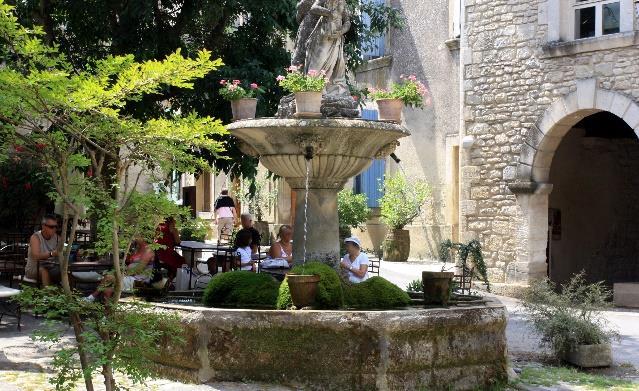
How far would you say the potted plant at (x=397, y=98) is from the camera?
8578mm

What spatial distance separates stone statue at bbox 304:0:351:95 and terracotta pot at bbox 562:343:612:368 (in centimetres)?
315

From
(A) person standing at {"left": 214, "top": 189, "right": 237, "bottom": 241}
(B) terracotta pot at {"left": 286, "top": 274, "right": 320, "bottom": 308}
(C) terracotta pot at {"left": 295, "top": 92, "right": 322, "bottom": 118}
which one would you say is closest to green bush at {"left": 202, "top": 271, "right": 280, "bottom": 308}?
(B) terracotta pot at {"left": 286, "top": 274, "right": 320, "bottom": 308}

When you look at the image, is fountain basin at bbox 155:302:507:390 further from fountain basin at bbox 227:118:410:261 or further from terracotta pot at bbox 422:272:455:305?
fountain basin at bbox 227:118:410:261


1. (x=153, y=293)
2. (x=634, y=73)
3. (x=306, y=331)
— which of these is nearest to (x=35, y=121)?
(x=306, y=331)

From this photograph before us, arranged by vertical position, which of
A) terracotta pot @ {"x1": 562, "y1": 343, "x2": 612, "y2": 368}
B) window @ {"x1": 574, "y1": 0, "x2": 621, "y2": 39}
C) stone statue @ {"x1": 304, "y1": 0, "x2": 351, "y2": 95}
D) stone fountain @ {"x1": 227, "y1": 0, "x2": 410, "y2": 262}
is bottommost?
terracotta pot @ {"x1": 562, "y1": 343, "x2": 612, "y2": 368}

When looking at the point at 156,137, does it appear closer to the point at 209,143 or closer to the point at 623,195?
the point at 209,143

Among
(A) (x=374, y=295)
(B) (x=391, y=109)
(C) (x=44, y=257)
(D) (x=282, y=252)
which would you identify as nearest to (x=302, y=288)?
(A) (x=374, y=295)

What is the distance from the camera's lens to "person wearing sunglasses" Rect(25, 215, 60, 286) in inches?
389

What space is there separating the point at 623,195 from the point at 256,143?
33.8 feet

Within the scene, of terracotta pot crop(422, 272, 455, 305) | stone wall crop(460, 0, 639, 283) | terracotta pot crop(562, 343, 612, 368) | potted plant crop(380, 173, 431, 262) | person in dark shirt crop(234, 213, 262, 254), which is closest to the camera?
terracotta pot crop(422, 272, 455, 305)

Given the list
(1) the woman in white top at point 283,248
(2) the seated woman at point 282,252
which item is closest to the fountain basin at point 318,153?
(2) the seated woman at point 282,252

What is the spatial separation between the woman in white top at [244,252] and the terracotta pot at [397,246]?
9.03m

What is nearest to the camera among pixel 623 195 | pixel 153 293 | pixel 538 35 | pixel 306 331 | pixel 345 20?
pixel 306 331

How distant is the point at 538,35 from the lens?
1398 cm
